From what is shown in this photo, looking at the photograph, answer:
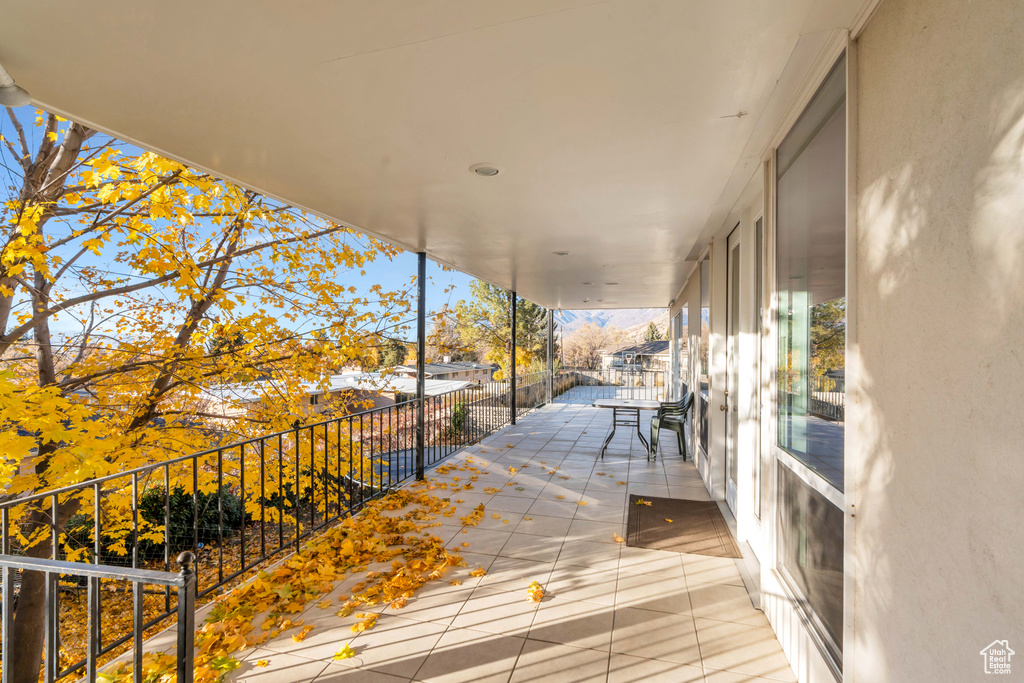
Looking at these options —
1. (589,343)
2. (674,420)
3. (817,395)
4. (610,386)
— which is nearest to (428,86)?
(817,395)

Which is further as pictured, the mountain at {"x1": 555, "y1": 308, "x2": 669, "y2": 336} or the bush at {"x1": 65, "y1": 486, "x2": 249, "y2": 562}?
the mountain at {"x1": 555, "y1": 308, "x2": 669, "y2": 336}

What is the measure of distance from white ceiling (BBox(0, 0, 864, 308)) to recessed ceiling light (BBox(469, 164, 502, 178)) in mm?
51

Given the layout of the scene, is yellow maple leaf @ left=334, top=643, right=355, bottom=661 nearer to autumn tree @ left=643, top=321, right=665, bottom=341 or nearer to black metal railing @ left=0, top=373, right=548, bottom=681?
black metal railing @ left=0, top=373, right=548, bottom=681

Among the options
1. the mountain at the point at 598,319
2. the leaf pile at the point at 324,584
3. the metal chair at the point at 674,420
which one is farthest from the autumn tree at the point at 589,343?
the leaf pile at the point at 324,584

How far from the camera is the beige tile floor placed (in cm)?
195

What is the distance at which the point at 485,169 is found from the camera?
102 inches

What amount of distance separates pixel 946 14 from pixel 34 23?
239cm

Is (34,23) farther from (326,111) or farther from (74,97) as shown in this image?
(326,111)

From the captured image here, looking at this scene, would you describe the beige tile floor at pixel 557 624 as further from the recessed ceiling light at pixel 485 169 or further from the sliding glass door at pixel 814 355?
the recessed ceiling light at pixel 485 169

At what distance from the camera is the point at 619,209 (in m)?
3.38

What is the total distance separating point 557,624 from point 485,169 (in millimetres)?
2386

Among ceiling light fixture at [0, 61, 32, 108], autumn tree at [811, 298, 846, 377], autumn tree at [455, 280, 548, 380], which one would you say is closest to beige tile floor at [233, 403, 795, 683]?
autumn tree at [811, 298, 846, 377]

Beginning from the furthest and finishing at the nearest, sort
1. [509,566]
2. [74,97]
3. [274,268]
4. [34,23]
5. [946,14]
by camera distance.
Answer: [274,268] → [509,566] → [74,97] → [34,23] → [946,14]

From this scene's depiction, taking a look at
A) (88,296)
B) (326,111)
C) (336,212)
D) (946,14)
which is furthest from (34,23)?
(88,296)
